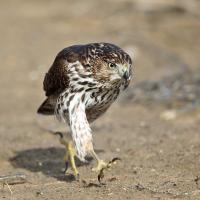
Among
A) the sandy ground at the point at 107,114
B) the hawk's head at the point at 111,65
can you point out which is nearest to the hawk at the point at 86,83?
the hawk's head at the point at 111,65

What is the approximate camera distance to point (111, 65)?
7.73 m

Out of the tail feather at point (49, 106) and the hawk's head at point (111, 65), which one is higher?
the hawk's head at point (111, 65)

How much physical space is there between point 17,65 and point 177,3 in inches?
Answer: 190

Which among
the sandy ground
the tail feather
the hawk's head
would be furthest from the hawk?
the sandy ground

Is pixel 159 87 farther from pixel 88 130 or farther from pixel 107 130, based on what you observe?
pixel 88 130

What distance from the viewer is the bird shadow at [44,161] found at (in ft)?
28.8

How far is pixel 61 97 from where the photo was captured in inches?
323

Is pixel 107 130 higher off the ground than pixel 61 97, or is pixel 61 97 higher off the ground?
pixel 61 97

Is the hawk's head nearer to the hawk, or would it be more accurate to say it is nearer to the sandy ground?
the hawk

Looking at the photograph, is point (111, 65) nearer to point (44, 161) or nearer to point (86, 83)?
point (86, 83)

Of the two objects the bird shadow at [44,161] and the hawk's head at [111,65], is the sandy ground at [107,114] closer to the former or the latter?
the bird shadow at [44,161]

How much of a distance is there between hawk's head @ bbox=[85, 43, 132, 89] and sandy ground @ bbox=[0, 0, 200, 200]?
1066mm

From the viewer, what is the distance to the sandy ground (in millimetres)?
7672

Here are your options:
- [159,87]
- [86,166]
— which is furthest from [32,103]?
[86,166]
